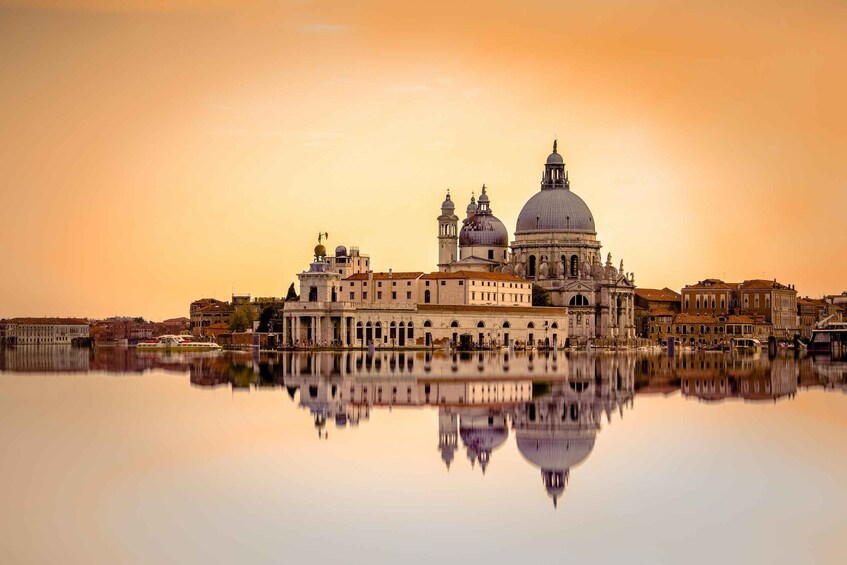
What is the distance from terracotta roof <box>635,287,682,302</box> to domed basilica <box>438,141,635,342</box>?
40.7 feet

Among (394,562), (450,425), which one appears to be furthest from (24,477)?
(450,425)

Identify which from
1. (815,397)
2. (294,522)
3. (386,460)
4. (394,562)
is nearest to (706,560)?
(394,562)

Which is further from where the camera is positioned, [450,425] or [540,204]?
[540,204]

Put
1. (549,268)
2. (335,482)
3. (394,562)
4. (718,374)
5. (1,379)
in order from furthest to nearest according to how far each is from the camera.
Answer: (549,268) → (718,374) → (1,379) → (335,482) → (394,562)

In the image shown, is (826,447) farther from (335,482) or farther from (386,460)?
(335,482)

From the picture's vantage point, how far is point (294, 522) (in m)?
18.7

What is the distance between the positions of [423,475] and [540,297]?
76.8 m

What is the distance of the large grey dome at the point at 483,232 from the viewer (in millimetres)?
105438

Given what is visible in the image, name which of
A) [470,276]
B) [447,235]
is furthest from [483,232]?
[470,276]

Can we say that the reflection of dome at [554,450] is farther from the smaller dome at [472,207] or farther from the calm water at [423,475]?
the smaller dome at [472,207]

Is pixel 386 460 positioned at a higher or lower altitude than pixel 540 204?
lower

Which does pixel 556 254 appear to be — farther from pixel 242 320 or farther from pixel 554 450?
pixel 554 450

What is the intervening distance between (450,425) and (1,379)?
24.2 metres

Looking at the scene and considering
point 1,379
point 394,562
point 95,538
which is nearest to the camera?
point 394,562
